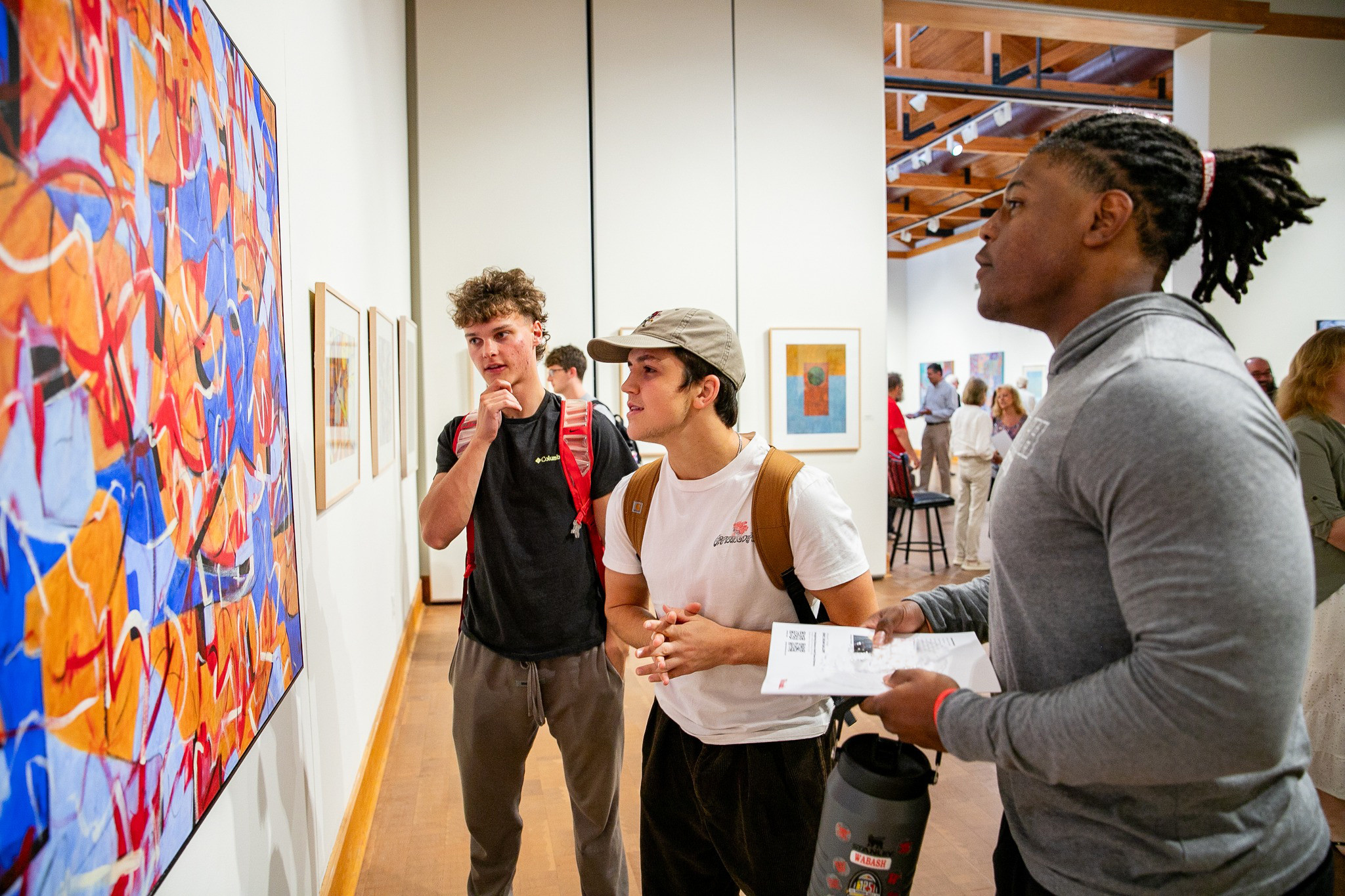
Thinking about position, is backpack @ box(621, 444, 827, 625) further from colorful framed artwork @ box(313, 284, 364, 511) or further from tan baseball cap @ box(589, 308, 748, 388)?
colorful framed artwork @ box(313, 284, 364, 511)

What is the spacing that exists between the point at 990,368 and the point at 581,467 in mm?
14201

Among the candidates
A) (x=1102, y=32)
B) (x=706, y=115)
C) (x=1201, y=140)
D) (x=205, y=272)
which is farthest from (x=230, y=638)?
(x=1102, y=32)

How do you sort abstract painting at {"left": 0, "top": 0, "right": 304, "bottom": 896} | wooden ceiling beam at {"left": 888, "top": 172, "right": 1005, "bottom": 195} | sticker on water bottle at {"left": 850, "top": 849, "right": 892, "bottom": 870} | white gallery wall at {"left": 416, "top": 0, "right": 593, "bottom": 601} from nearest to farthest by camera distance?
abstract painting at {"left": 0, "top": 0, "right": 304, "bottom": 896}, sticker on water bottle at {"left": 850, "top": 849, "right": 892, "bottom": 870}, white gallery wall at {"left": 416, "top": 0, "right": 593, "bottom": 601}, wooden ceiling beam at {"left": 888, "top": 172, "right": 1005, "bottom": 195}

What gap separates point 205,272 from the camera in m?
1.41

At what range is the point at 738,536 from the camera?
1.72 m

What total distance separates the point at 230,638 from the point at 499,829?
1.15 m

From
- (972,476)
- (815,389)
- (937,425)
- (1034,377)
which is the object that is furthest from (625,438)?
(1034,377)

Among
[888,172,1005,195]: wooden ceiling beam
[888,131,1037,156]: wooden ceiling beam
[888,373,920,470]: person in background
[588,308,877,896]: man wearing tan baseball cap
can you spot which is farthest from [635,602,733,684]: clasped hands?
[888,172,1005,195]: wooden ceiling beam

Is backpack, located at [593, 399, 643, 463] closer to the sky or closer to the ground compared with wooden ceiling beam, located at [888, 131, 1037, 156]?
closer to the ground

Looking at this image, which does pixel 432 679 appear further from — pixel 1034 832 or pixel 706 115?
pixel 706 115

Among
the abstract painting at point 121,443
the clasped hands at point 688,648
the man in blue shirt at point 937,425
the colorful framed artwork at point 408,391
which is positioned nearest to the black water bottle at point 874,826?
the clasped hands at point 688,648

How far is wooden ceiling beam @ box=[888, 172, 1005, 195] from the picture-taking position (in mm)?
12625

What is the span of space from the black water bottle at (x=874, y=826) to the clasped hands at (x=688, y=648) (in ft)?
1.38

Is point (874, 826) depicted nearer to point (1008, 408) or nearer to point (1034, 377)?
point (1008, 408)
